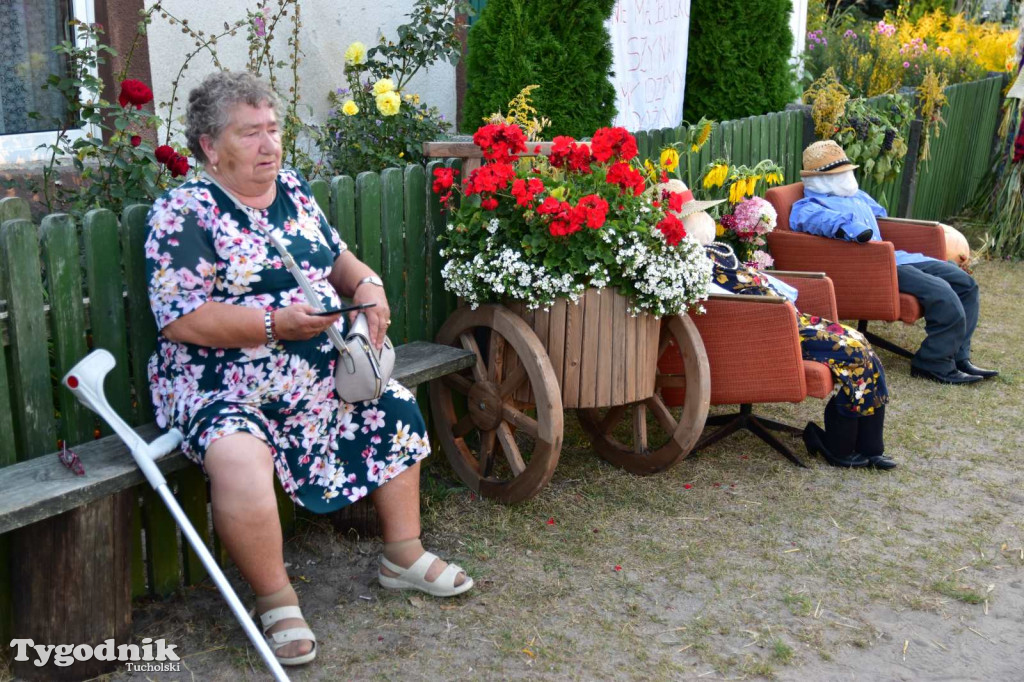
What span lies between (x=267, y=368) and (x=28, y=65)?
306cm

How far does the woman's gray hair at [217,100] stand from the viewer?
296cm

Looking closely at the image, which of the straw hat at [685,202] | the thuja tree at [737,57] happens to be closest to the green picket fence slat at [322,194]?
the straw hat at [685,202]

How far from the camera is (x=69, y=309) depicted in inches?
116

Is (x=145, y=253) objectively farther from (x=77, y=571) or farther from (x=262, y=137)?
(x=77, y=571)

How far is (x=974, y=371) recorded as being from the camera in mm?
5660

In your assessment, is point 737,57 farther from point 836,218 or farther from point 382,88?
point 382,88

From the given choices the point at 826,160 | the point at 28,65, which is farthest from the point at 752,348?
the point at 28,65

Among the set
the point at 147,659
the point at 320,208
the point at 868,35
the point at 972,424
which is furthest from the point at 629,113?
the point at 868,35

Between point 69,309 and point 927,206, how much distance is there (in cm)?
827

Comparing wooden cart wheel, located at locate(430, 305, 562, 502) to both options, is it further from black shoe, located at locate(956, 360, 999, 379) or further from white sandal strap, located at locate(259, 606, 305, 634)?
black shoe, located at locate(956, 360, 999, 379)

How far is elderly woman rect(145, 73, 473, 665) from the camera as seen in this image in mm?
2883

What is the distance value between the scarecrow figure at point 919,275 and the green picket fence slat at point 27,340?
4.06 metres

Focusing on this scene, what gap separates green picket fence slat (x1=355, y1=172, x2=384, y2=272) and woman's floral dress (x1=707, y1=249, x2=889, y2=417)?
1.46 metres

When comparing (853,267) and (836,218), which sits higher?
(836,218)
